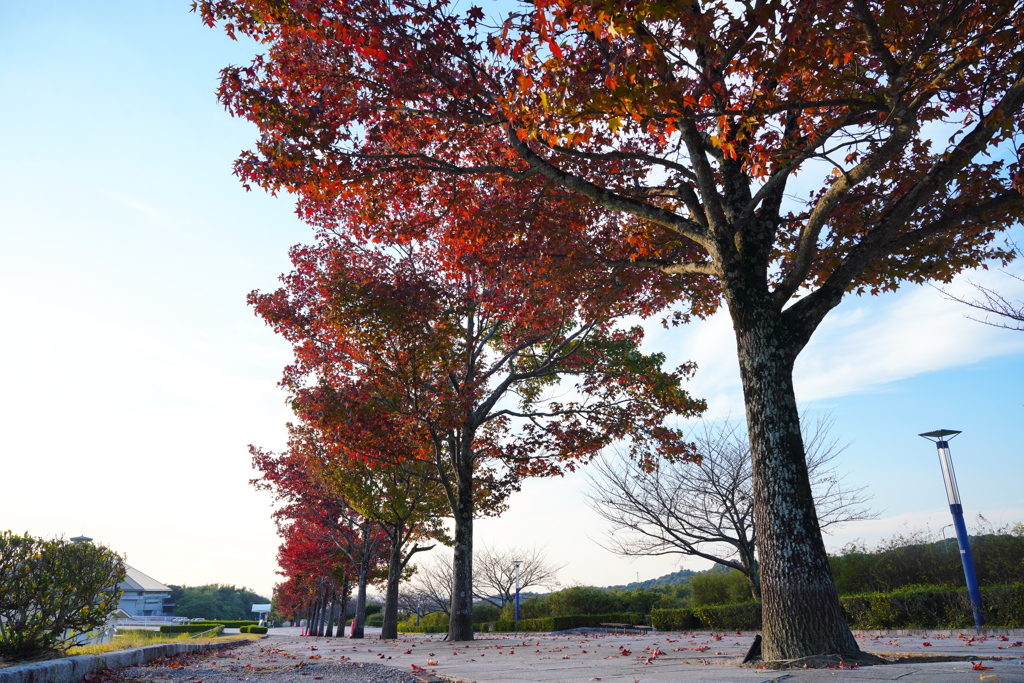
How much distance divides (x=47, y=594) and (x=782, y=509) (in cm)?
791

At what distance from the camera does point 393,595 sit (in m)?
21.9

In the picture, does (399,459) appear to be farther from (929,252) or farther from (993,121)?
(993,121)

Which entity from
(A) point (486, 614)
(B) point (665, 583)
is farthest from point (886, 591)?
(B) point (665, 583)

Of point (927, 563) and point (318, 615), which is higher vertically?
point (927, 563)

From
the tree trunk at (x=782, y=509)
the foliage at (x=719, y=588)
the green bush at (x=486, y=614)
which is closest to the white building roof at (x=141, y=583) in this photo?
the green bush at (x=486, y=614)

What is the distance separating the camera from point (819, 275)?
383 inches

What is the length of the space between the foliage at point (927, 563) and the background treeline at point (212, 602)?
109192mm

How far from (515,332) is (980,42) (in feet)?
35.6

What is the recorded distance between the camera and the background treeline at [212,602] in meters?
102

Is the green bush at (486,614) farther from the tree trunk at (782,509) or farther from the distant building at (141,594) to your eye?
the distant building at (141,594)

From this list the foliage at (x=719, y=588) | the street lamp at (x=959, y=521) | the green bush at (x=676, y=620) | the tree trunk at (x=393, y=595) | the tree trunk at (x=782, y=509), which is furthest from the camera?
the tree trunk at (x=393, y=595)

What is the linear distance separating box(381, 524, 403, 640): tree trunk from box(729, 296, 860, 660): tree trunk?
17623mm

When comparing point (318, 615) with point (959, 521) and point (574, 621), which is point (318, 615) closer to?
point (574, 621)

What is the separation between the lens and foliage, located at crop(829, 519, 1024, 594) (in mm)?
13836
